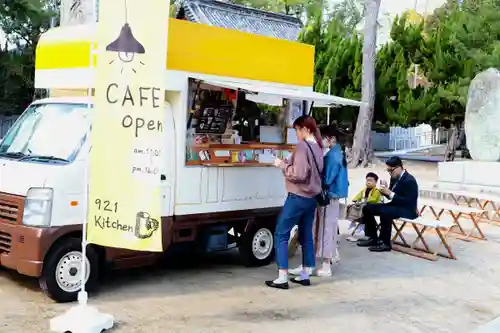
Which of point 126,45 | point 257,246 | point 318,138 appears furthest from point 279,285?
point 126,45

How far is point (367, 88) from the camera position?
24031 millimetres

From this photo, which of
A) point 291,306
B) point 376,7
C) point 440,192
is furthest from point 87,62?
point 376,7

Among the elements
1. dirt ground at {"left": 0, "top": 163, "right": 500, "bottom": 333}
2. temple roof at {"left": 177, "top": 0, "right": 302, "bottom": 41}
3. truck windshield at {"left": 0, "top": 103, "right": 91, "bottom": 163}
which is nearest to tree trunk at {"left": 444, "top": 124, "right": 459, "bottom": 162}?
temple roof at {"left": 177, "top": 0, "right": 302, "bottom": 41}

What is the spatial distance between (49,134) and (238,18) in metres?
16.3

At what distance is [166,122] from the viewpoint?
21.1 ft

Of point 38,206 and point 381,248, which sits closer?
point 38,206

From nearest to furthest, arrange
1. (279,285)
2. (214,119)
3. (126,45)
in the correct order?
(126,45) → (279,285) → (214,119)

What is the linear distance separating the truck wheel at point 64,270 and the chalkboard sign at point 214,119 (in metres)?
2.02

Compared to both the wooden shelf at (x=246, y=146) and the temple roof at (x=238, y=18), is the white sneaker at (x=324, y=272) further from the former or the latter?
the temple roof at (x=238, y=18)

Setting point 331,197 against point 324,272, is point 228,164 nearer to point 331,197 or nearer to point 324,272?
point 331,197

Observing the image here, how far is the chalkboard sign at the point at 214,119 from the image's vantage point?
7121 mm

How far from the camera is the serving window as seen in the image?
6.89m

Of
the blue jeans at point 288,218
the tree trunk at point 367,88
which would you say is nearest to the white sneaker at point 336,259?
the blue jeans at point 288,218

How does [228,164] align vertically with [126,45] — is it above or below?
below
